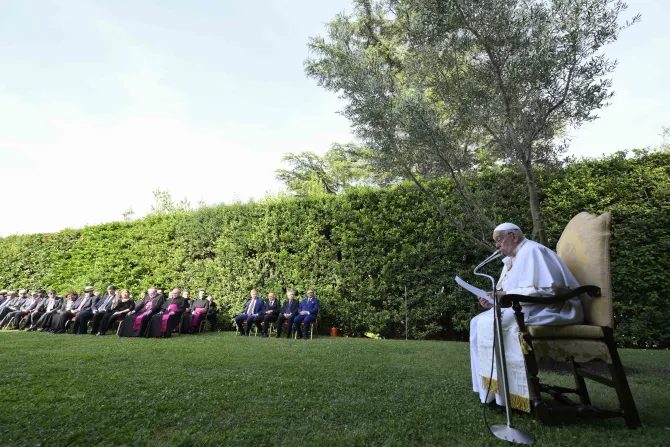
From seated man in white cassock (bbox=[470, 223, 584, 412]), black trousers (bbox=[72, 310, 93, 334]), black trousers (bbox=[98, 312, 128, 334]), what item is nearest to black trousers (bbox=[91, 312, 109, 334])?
black trousers (bbox=[98, 312, 128, 334])

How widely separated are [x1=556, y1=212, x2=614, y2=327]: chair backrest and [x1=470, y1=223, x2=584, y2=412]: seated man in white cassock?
0.10m

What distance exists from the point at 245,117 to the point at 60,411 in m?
12.5

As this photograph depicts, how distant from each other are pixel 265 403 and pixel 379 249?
659 cm

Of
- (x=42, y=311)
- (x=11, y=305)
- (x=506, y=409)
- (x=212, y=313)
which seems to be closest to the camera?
(x=506, y=409)

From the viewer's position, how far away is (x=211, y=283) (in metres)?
11.4

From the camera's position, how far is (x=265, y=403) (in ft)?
9.37

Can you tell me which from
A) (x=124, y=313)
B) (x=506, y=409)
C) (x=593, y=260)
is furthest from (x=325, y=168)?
(x=506, y=409)

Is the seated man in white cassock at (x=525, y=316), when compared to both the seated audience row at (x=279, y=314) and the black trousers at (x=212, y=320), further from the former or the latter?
the black trousers at (x=212, y=320)

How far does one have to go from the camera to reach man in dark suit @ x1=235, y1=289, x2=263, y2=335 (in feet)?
31.9

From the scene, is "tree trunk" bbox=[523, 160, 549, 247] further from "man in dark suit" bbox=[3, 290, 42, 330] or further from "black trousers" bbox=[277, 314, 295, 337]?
"man in dark suit" bbox=[3, 290, 42, 330]

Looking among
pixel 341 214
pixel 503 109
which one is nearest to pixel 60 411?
pixel 503 109

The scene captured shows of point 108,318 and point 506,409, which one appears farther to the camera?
point 108,318

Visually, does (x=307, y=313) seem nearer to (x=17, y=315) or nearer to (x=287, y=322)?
(x=287, y=322)

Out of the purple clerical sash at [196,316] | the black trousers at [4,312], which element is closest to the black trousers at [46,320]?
the black trousers at [4,312]
